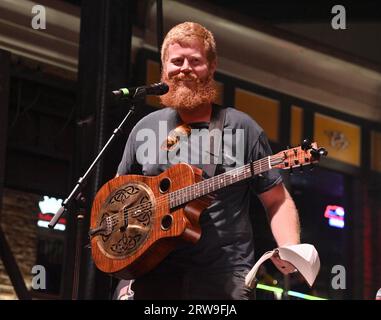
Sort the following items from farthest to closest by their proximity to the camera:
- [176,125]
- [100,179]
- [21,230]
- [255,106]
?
1. [21,230]
2. [255,106]
3. [100,179]
4. [176,125]

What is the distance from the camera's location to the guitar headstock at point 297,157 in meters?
3.52

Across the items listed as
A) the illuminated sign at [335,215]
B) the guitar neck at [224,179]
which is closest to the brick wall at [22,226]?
the illuminated sign at [335,215]

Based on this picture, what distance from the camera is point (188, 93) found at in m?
3.84

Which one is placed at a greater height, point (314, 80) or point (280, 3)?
point (280, 3)

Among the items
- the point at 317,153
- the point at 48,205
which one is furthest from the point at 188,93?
the point at 48,205

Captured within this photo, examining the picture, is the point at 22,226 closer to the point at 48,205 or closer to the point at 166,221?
the point at 48,205

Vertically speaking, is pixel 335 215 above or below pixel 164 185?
above

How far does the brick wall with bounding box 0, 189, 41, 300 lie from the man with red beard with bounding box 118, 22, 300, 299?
5.78m

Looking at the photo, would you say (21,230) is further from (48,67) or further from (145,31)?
(145,31)

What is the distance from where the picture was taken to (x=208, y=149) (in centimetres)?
375

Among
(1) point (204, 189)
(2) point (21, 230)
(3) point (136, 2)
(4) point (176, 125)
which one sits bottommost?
(1) point (204, 189)

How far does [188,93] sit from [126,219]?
0.57 m
